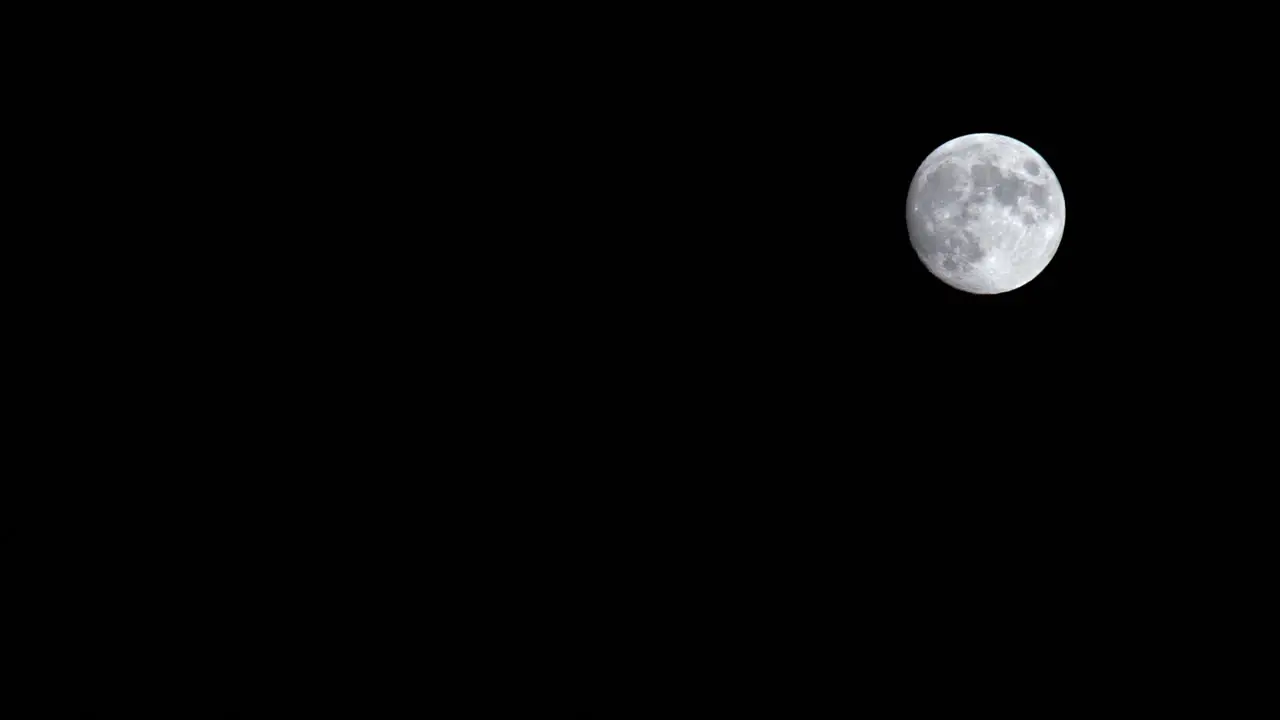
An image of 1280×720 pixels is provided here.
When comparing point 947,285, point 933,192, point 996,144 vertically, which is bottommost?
point 947,285

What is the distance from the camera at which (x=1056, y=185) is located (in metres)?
3.60

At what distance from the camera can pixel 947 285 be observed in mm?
3711

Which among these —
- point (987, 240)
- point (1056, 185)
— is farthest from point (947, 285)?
point (1056, 185)

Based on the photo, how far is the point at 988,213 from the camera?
3.47 m

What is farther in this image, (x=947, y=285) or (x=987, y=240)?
(x=947, y=285)

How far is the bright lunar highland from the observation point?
137 inches

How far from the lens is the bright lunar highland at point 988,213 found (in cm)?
348

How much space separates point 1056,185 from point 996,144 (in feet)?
0.90

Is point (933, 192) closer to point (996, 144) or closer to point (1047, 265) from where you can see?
point (996, 144)

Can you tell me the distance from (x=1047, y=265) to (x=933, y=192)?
524 mm

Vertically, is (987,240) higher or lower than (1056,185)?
lower

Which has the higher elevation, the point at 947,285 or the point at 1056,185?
the point at 1056,185

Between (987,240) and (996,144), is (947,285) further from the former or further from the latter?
(996,144)

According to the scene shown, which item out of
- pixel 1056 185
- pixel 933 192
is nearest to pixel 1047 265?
pixel 1056 185
